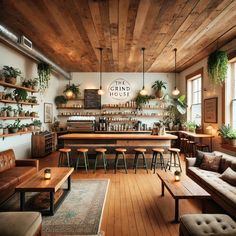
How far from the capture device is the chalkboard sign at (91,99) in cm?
880

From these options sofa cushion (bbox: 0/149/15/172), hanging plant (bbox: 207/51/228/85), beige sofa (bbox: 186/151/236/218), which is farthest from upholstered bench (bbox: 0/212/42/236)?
hanging plant (bbox: 207/51/228/85)

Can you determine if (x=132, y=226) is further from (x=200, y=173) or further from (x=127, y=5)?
(x=127, y=5)

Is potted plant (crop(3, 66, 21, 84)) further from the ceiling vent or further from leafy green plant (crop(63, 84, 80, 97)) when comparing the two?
leafy green plant (crop(63, 84, 80, 97))

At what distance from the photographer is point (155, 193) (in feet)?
12.9

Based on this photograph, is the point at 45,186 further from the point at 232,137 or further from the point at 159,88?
the point at 159,88

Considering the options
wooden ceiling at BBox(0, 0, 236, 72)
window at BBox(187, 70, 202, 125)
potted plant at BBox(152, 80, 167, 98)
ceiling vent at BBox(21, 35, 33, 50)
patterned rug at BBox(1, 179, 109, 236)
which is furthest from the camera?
potted plant at BBox(152, 80, 167, 98)

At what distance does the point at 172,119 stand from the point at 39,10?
6.77 meters

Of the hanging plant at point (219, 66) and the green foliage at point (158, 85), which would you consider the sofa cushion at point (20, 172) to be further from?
the green foliage at point (158, 85)

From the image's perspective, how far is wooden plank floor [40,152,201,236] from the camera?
2.70 meters

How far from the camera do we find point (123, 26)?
13.4 ft

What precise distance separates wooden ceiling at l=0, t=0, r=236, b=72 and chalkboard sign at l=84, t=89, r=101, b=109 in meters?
2.49

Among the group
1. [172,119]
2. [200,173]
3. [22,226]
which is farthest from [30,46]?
Answer: [172,119]

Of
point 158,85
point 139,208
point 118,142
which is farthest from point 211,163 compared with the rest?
point 158,85

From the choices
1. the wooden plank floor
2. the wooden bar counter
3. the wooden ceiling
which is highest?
the wooden ceiling
